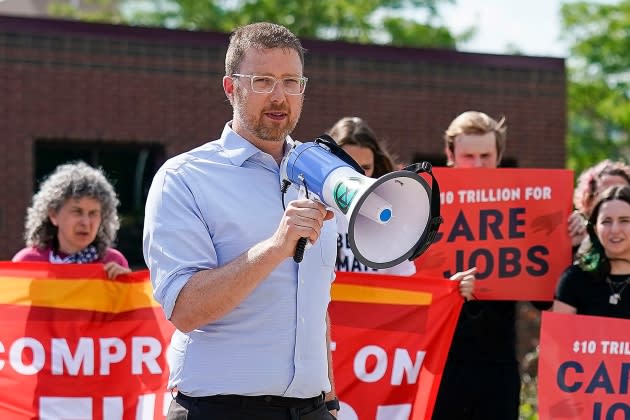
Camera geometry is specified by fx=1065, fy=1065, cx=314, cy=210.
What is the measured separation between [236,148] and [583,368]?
9.23 ft

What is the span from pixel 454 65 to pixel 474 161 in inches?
349

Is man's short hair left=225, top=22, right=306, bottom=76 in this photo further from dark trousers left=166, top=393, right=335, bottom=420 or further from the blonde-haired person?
the blonde-haired person

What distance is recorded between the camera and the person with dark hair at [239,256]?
3.25m

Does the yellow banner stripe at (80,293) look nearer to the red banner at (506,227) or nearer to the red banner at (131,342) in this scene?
the red banner at (131,342)

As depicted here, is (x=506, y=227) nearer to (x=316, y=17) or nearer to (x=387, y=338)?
(x=387, y=338)

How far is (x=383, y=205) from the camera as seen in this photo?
3174mm

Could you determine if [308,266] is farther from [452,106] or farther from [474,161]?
[452,106]

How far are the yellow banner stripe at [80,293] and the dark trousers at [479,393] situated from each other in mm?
1657

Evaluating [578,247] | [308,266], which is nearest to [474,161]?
[578,247]

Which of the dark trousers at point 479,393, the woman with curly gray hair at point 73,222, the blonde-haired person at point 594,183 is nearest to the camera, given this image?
the dark trousers at point 479,393

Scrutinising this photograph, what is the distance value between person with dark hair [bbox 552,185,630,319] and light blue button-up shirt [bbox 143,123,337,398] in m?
2.51

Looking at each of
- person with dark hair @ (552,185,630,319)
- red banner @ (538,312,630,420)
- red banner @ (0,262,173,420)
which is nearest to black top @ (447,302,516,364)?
red banner @ (538,312,630,420)

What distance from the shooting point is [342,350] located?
5637 millimetres

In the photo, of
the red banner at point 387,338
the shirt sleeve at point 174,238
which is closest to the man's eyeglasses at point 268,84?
the shirt sleeve at point 174,238
